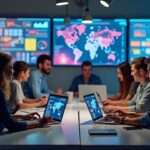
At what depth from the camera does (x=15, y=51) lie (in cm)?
742

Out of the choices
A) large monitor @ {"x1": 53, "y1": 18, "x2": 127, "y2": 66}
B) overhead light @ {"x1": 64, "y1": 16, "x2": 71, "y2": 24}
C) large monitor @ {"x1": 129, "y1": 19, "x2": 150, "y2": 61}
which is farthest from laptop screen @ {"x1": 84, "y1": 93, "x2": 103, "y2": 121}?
large monitor @ {"x1": 129, "y1": 19, "x2": 150, "y2": 61}

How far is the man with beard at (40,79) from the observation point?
20.7 ft

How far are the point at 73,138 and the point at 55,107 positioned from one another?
0.70 m

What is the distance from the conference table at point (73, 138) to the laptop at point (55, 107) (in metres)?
0.08

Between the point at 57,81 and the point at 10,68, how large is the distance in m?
3.93

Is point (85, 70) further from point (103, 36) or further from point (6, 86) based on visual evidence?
point (6, 86)

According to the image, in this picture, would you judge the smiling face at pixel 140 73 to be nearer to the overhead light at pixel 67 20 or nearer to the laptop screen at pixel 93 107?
the laptop screen at pixel 93 107

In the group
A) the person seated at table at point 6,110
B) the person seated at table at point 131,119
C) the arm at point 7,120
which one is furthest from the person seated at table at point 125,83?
the arm at point 7,120

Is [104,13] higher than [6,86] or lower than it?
higher

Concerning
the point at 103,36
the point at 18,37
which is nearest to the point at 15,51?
the point at 18,37
